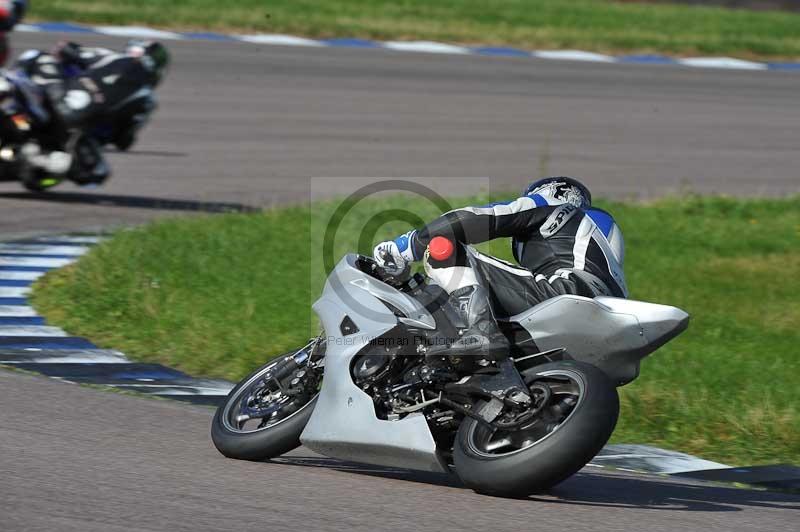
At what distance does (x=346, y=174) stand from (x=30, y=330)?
→ 7412 millimetres

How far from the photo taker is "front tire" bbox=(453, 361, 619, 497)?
16.4 ft

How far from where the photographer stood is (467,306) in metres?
5.53

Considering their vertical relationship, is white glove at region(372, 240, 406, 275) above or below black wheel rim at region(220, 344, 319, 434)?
above

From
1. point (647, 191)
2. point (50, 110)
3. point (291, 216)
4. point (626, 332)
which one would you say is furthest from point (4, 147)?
point (626, 332)

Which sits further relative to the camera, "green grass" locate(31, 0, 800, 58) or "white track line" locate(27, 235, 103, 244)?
"green grass" locate(31, 0, 800, 58)

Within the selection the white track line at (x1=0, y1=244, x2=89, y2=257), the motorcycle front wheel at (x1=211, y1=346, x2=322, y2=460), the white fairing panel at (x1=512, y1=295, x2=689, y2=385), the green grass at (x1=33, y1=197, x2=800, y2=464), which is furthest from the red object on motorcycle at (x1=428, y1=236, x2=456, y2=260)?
the white track line at (x1=0, y1=244, x2=89, y2=257)

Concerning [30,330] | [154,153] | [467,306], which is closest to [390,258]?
[467,306]

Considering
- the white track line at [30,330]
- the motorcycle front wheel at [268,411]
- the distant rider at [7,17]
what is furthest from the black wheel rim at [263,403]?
the distant rider at [7,17]

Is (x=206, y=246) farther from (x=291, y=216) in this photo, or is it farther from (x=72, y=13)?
(x=72, y=13)

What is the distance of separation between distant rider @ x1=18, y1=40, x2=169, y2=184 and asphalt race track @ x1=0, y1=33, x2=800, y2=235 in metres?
0.57

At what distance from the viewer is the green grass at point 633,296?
23.7 ft

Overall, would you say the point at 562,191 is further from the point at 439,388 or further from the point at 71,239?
the point at 71,239

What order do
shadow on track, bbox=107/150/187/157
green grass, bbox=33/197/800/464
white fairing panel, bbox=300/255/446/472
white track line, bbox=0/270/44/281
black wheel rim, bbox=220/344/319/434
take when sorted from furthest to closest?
shadow on track, bbox=107/150/187/157
white track line, bbox=0/270/44/281
green grass, bbox=33/197/800/464
black wheel rim, bbox=220/344/319/434
white fairing panel, bbox=300/255/446/472

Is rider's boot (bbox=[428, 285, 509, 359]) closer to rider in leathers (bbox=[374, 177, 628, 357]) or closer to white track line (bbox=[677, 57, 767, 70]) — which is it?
rider in leathers (bbox=[374, 177, 628, 357])
